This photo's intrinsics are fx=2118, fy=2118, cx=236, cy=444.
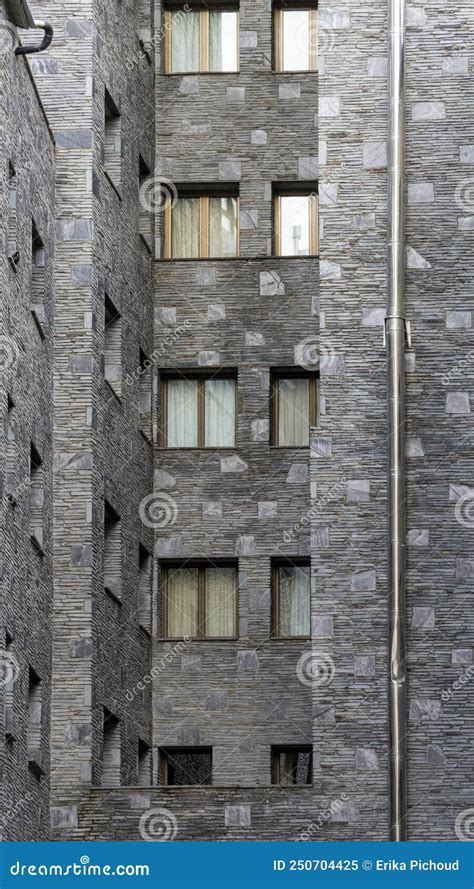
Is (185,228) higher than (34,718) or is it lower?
higher

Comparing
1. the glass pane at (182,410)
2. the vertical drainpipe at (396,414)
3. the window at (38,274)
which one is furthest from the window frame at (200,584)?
the window at (38,274)

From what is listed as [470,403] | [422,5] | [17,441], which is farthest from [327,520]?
[422,5]

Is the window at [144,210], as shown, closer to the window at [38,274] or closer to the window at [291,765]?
the window at [38,274]

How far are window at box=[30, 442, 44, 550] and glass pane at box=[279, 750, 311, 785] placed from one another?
9262mm

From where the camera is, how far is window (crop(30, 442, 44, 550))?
1497 inches

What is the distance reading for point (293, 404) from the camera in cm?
4744

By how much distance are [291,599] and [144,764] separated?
4.88 meters

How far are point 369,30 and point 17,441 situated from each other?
42.9ft

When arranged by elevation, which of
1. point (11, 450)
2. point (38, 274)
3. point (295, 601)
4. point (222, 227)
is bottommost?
point (11, 450)

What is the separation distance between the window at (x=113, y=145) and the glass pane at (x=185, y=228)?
183 inches

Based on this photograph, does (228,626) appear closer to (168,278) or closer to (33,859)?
(168,278)

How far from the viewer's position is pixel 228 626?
46125mm

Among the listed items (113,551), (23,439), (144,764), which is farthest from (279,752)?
(23,439)

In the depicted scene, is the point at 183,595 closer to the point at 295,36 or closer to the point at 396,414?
the point at 396,414
